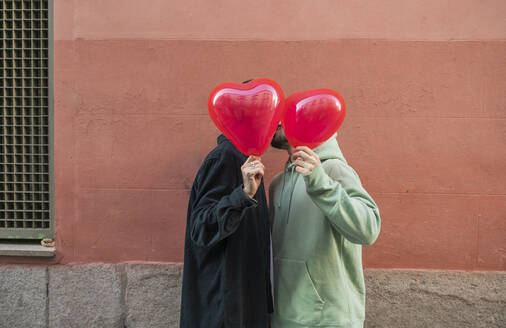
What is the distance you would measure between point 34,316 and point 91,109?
1.77 metres

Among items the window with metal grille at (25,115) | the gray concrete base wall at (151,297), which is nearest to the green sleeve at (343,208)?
the gray concrete base wall at (151,297)

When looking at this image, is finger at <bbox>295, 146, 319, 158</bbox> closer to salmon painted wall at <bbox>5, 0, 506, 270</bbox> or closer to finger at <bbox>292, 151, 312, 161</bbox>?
finger at <bbox>292, 151, 312, 161</bbox>

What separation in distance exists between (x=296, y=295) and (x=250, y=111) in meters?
0.88

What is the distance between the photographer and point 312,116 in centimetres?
144

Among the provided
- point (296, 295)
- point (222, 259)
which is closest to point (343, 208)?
point (296, 295)

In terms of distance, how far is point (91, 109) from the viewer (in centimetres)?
281

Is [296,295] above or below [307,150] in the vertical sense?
below

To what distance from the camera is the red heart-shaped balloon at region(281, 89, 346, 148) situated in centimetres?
145

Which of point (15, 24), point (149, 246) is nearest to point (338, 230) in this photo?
point (149, 246)

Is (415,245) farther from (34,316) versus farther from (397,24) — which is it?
(34,316)

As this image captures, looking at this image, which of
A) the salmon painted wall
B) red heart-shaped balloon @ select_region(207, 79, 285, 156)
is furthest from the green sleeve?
the salmon painted wall

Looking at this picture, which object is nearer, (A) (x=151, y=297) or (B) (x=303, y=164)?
(B) (x=303, y=164)

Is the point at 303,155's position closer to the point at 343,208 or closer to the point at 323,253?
A: the point at 343,208

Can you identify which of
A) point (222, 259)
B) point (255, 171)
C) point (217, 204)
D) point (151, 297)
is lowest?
point (151, 297)
